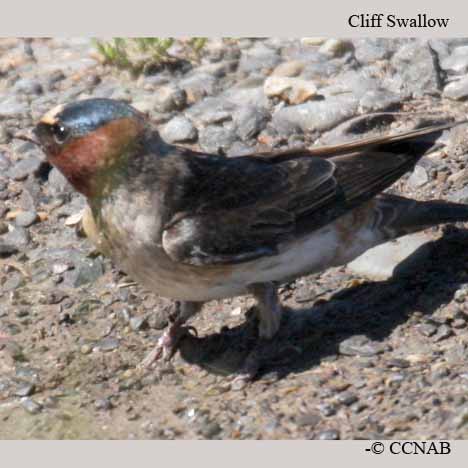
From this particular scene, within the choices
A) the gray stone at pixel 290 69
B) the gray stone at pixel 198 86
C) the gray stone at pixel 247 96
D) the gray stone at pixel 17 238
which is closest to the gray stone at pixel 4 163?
the gray stone at pixel 17 238

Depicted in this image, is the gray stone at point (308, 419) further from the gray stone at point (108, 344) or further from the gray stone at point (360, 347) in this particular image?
the gray stone at point (108, 344)

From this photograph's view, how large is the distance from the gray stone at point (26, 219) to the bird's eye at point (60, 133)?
2048 mm

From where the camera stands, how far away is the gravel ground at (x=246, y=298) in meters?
6.76

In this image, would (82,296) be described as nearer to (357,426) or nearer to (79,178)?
(79,178)

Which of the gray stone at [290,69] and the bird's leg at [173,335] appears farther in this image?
the gray stone at [290,69]

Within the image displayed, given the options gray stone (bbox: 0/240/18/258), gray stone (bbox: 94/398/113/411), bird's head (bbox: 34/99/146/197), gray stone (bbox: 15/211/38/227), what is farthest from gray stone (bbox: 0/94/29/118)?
gray stone (bbox: 94/398/113/411)

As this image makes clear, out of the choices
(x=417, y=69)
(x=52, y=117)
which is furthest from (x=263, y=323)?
(x=417, y=69)

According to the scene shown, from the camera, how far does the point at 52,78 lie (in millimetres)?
10586

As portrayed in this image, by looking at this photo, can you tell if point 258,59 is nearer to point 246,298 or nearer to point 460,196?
point 460,196

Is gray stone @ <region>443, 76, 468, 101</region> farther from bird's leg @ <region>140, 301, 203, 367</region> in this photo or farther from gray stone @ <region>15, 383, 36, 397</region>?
gray stone @ <region>15, 383, 36, 397</region>

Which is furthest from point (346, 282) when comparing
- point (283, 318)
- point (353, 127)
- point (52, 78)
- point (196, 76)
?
point (52, 78)

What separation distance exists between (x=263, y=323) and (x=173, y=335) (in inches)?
21.1

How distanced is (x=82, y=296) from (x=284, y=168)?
1.59 metres

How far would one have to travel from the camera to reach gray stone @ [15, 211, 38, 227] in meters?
8.95
